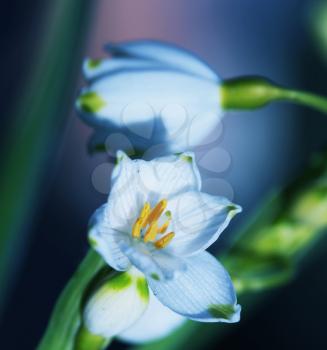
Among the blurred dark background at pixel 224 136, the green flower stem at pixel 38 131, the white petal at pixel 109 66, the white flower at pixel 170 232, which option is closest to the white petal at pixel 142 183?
the white flower at pixel 170 232

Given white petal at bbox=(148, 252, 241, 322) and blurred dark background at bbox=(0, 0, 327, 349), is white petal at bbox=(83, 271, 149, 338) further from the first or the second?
blurred dark background at bbox=(0, 0, 327, 349)

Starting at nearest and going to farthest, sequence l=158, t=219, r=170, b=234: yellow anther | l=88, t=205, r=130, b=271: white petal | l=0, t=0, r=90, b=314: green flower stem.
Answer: l=88, t=205, r=130, b=271: white petal, l=158, t=219, r=170, b=234: yellow anther, l=0, t=0, r=90, b=314: green flower stem

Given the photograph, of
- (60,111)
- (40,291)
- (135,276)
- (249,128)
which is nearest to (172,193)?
(135,276)

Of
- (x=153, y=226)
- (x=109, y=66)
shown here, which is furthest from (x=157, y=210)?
(x=109, y=66)

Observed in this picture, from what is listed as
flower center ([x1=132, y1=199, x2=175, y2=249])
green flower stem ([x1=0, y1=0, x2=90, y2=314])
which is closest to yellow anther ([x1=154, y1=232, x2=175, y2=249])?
flower center ([x1=132, y1=199, x2=175, y2=249])

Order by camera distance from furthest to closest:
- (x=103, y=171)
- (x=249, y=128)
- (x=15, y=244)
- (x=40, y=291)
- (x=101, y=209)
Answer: (x=249, y=128) < (x=40, y=291) < (x=15, y=244) < (x=103, y=171) < (x=101, y=209)

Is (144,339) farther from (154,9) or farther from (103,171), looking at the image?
(154,9)
